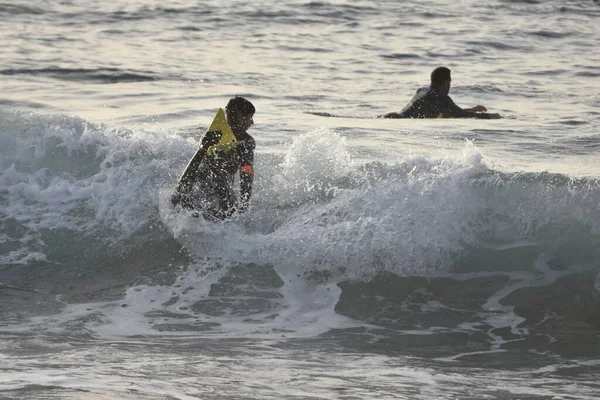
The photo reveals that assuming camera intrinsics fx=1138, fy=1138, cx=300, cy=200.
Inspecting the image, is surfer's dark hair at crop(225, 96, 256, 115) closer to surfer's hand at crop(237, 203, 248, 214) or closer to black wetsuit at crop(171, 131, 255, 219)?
black wetsuit at crop(171, 131, 255, 219)

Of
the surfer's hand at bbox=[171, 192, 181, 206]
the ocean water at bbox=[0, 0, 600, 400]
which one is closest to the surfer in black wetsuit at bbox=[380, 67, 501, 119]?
the ocean water at bbox=[0, 0, 600, 400]

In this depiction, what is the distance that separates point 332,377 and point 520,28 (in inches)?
649

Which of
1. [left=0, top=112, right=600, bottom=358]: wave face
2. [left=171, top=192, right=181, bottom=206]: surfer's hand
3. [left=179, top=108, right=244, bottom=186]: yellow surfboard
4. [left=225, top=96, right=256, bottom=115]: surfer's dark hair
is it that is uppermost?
[left=225, top=96, right=256, bottom=115]: surfer's dark hair

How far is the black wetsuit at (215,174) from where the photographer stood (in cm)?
885

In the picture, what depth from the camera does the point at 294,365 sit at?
6.60 meters

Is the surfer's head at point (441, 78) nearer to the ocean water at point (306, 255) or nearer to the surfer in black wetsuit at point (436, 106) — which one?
the surfer in black wetsuit at point (436, 106)

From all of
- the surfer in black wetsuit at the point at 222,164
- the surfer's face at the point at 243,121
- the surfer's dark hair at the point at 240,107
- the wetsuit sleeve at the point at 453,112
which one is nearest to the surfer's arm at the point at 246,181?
the surfer in black wetsuit at the point at 222,164

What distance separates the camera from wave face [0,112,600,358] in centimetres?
791

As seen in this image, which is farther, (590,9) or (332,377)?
(590,9)

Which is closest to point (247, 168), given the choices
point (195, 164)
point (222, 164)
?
point (222, 164)

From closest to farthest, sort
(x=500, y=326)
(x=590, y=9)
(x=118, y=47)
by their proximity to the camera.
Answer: (x=500, y=326) → (x=118, y=47) → (x=590, y=9)

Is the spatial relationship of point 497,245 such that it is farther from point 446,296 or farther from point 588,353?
point 588,353

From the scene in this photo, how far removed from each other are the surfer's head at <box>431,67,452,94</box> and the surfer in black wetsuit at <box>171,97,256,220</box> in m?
4.69

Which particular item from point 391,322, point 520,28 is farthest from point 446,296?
point 520,28
